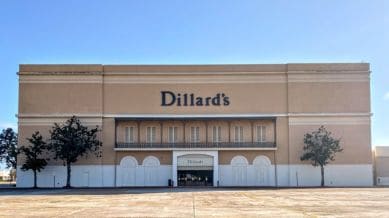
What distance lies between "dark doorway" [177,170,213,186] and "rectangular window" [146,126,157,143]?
500cm

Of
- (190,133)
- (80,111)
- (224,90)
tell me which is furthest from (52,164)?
(224,90)

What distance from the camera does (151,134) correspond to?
73938mm

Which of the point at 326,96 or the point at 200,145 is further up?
the point at 326,96

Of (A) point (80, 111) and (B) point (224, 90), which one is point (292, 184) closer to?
(B) point (224, 90)

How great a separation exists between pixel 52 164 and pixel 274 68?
29388 millimetres

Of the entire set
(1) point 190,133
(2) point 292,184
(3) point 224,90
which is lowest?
(2) point 292,184

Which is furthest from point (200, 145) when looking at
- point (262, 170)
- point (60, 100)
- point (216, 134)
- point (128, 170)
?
point (60, 100)

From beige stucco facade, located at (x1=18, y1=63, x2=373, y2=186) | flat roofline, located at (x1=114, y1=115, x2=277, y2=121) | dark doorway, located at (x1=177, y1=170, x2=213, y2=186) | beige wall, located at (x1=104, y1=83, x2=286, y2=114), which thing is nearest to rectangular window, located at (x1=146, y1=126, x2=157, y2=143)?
beige stucco facade, located at (x1=18, y1=63, x2=373, y2=186)

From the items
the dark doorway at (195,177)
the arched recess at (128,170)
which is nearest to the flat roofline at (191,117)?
the arched recess at (128,170)

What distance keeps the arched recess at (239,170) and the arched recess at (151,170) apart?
30.2 feet

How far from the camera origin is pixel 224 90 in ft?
243

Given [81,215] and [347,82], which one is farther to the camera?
[347,82]

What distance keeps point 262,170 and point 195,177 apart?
811cm

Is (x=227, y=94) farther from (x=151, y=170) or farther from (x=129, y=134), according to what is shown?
(x=151, y=170)
